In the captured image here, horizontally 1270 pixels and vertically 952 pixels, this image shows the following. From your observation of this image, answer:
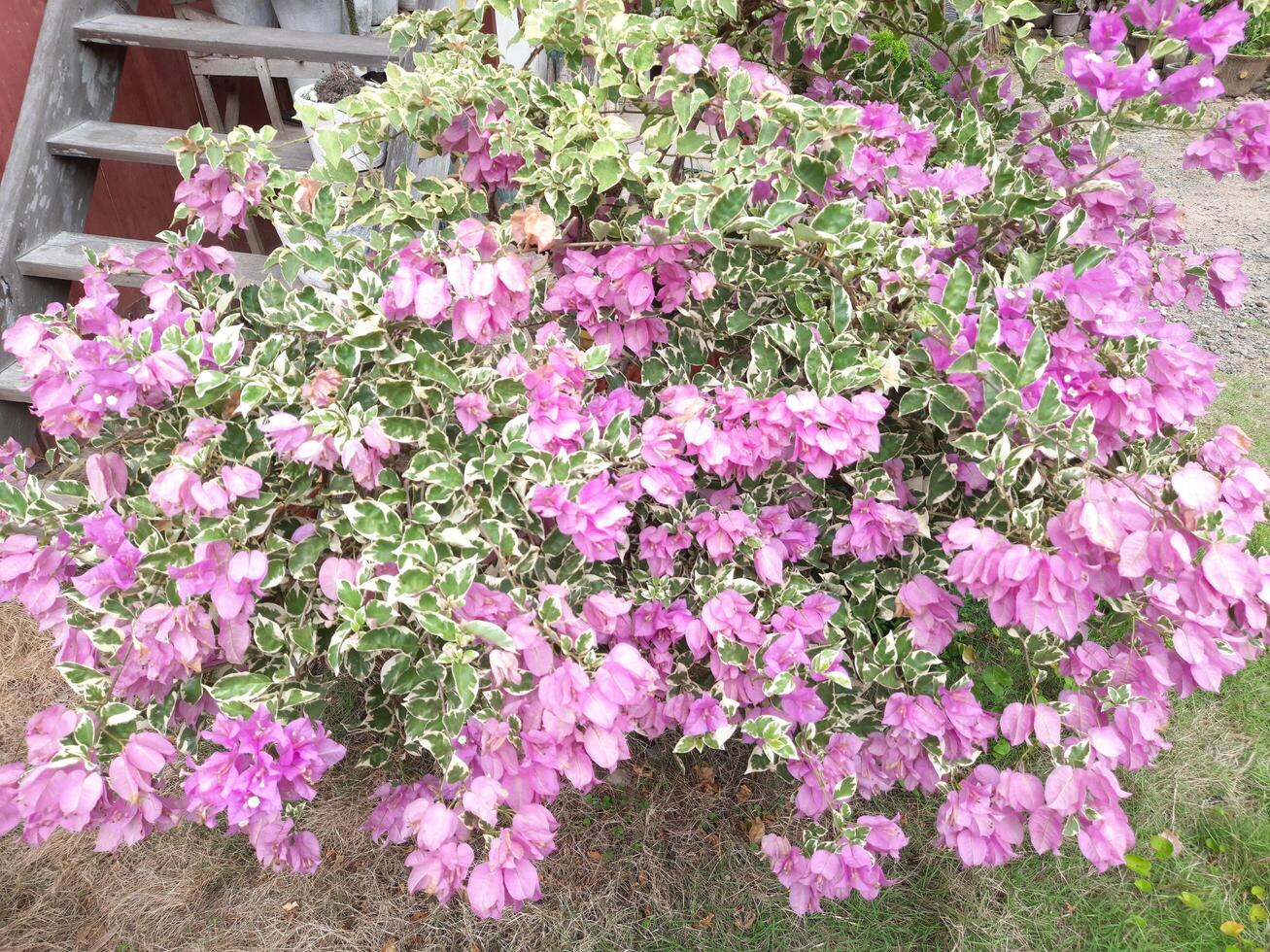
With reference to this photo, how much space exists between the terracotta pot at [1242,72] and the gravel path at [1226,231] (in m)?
1.28

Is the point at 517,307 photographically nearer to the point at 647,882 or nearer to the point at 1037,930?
the point at 647,882

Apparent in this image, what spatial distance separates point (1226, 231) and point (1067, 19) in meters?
3.96

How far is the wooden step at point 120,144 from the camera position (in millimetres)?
2064

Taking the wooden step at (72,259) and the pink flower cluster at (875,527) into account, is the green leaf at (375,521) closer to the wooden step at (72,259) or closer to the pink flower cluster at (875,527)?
the pink flower cluster at (875,527)

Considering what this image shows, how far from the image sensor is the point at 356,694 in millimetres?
2088

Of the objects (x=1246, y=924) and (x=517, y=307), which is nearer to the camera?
(x=517, y=307)

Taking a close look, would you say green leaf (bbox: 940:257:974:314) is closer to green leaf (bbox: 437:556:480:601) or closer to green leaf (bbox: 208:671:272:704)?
green leaf (bbox: 437:556:480:601)

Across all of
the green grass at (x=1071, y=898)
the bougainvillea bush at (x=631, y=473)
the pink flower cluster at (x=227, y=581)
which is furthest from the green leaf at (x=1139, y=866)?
the pink flower cluster at (x=227, y=581)

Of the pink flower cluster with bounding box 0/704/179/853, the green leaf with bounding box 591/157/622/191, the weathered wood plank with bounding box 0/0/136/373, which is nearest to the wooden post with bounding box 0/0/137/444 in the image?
the weathered wood plank with bounding box 0/0/136/373

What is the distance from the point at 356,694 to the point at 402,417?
42.4 inches

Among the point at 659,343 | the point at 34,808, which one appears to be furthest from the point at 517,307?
the point at 34,808

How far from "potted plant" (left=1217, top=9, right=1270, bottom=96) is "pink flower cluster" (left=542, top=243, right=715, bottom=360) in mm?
6694

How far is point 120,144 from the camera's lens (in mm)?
2090

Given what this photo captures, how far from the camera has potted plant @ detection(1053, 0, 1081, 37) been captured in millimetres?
7383
